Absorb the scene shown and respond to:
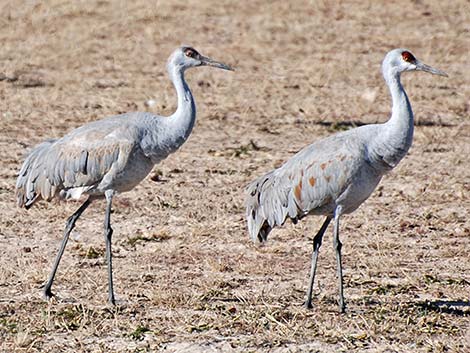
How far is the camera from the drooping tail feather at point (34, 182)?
282 inches

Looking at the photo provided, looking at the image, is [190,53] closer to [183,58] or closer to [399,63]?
[183,58]

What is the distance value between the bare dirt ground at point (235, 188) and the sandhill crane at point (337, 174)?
492 millimetres

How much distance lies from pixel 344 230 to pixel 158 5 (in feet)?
31.4

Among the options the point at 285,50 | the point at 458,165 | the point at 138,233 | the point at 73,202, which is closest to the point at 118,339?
the point at 138,233

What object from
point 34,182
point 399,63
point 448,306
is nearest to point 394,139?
point 399,63

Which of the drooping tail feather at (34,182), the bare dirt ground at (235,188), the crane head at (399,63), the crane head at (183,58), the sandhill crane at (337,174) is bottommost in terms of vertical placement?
the bare dirt ground at (235,188)

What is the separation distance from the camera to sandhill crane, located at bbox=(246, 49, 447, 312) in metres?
6.61

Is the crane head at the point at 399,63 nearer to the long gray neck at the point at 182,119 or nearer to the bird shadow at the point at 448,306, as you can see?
the long gray neck at the point at 182,119

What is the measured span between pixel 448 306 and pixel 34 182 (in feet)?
8.46

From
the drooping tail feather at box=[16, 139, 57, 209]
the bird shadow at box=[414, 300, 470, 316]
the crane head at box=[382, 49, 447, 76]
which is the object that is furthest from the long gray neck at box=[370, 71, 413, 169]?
the drooping tail feather at box=[16, 139, 57, 209]

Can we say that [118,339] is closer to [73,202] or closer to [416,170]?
[73,202]

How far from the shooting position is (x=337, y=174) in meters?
6.61

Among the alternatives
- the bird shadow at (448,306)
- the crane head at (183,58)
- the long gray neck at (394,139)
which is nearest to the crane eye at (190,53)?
the crane head at (183,58)

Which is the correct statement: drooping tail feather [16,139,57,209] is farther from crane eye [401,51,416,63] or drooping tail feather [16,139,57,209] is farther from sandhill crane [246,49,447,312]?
crane eye [401,51,416,63]
